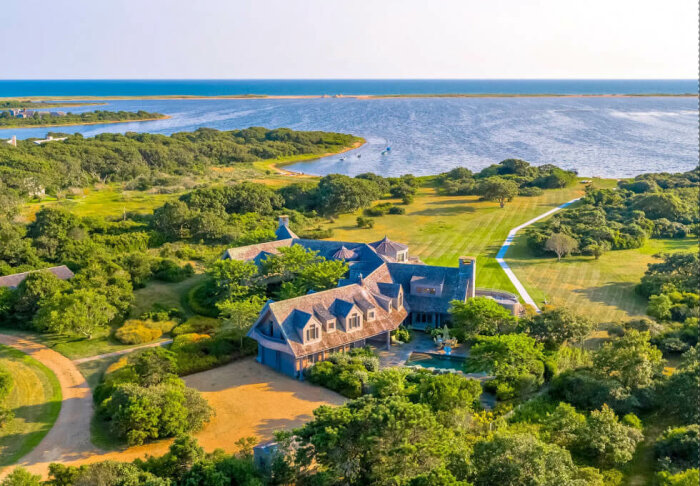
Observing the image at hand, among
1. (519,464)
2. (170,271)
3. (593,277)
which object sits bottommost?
(593,277)

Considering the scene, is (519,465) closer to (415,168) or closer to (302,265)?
(302,265)

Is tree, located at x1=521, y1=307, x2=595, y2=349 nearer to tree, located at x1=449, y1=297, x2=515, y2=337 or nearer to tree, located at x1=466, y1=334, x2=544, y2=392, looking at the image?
tree, located at x1=449, y1=297, x2=515, y2=337

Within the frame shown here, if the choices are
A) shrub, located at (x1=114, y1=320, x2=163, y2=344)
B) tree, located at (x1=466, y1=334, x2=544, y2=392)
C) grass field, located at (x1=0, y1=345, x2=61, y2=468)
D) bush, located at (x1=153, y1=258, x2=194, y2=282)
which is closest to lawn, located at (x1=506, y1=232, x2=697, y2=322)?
tree, located at (x1=466, y1=334, x2=544, y2=392)

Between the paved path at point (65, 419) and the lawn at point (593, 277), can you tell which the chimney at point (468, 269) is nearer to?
the lawn at point (593, 277)

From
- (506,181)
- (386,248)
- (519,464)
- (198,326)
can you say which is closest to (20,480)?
(198,326)

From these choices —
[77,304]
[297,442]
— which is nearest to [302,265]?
[77,304]

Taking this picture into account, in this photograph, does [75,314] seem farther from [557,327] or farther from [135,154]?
[135,154]
